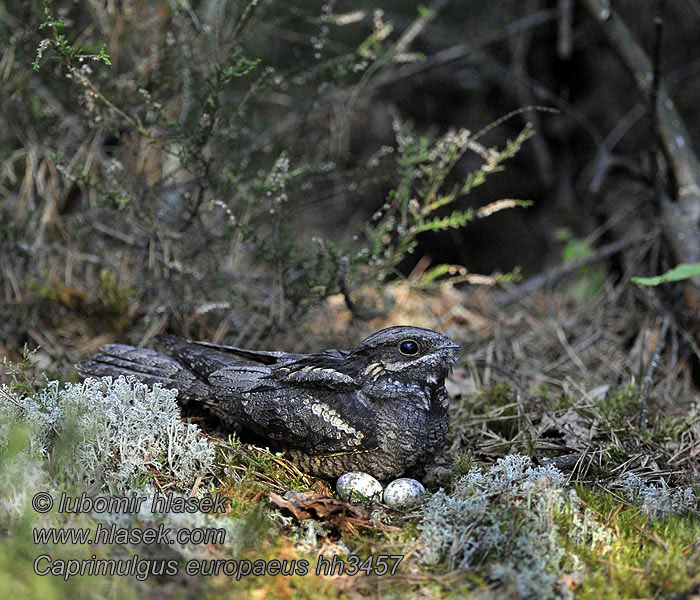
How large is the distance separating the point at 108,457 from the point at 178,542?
1.97 ft

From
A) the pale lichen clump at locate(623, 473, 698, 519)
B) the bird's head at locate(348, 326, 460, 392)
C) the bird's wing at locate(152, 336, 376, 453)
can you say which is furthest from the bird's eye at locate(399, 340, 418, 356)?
the pale lichen clump at locate(623, 473, 698, 519)

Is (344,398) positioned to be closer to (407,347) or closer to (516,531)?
(407,347)

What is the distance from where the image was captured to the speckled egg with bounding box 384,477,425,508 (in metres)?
2.60

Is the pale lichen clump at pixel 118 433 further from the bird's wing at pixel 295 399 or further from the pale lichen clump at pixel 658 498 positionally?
the pale lichen clump at pixel 658 498

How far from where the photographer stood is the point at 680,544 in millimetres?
2270

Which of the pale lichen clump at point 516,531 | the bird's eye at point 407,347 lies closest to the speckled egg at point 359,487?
Result: the pale lichen clump at point 516,531

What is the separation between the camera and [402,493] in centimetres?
260

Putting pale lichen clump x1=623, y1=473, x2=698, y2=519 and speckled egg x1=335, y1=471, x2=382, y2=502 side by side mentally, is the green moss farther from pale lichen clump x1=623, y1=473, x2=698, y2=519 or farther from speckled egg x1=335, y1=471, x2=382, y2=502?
speckled egg x1=335, y1=471, x2=382, y2=502

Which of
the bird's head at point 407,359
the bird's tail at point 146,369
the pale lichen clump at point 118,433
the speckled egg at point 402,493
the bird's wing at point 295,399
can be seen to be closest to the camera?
the pale lichen clump at point 118,433

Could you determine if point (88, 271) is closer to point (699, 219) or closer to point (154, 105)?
point (154, 105)

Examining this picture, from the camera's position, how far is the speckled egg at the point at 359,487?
2.61 meters

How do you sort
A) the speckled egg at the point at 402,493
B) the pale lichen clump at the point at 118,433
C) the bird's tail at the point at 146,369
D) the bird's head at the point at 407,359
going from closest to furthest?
the pale lichen clump at the point at 118,433 → the speckled egg at the point at 402,493 → the bird's head at the point at 407,359 → the bird's tail at the point at 146,369

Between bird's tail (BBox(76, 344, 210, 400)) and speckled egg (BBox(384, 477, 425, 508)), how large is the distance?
0.94 meters

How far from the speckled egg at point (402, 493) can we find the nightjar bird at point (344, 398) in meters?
0.10
